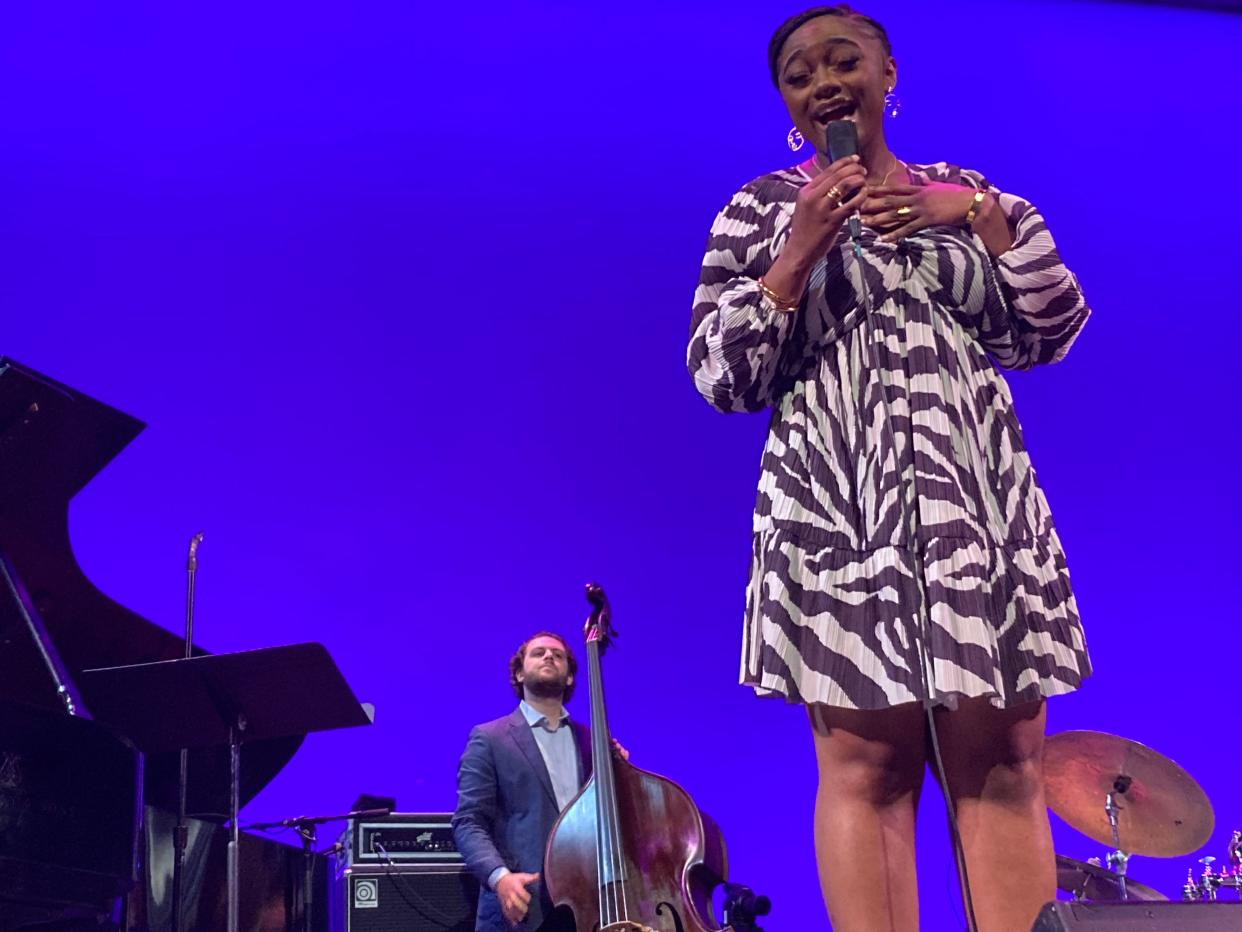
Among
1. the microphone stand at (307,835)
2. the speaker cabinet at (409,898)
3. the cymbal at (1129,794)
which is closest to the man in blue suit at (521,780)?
the speaker cabinet at (409,898)

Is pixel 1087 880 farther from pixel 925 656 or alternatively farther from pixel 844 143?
pixel 844 143

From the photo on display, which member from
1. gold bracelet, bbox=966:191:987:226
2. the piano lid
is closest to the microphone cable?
gold bracelet, bbox=966:191:987:226

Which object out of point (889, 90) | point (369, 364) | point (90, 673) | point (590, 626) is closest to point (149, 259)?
point (369, 364)

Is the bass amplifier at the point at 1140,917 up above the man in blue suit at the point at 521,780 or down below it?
below

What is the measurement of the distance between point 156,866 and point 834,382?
2.91 metres

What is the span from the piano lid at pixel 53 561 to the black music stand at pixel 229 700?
128 millimetres

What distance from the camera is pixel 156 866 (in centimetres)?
375

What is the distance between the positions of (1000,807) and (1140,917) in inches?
8.7

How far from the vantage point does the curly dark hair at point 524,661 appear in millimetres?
4637

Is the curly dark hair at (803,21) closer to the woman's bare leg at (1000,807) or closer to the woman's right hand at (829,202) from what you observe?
the woman's right hand at (829,202)

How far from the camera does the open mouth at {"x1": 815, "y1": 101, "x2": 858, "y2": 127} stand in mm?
1622

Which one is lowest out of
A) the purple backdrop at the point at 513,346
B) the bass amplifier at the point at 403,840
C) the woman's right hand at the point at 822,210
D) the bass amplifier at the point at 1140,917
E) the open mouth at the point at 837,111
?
the bass amplifier at the point at 1140,917

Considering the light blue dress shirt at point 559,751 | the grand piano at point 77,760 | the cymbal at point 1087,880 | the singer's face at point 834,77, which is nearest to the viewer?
the singer's face at point 834,77

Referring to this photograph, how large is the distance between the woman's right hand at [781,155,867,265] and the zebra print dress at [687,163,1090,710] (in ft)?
0.35
